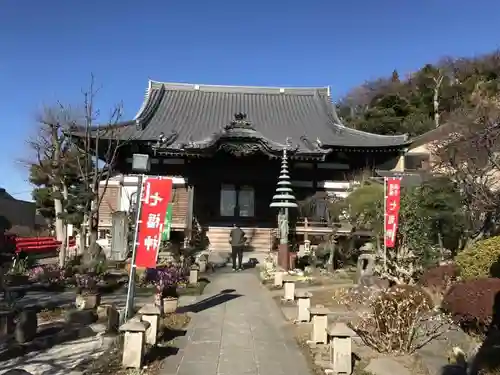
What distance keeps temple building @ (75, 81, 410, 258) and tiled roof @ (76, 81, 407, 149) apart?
0.09 meters

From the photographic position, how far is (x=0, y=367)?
692 cm

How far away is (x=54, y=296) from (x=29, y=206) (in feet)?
113

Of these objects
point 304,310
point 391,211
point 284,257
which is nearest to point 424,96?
point 284,257

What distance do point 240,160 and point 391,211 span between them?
11.9 m

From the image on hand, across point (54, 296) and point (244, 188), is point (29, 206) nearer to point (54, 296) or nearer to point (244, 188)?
point (244, 188)

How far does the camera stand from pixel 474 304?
833cm

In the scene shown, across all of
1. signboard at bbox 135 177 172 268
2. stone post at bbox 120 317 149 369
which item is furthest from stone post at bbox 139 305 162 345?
signboard at bbox 135 177 172 268

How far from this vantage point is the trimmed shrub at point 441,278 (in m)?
11.3

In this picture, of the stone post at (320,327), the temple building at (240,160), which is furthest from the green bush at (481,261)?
the temple building at (240,160)

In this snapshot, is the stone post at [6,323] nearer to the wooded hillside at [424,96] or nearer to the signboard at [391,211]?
the signboard at [391,211]

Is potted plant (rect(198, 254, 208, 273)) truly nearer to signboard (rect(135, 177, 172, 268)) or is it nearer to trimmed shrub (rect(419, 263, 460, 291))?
signboard (rect(135, 177, 172, 268))

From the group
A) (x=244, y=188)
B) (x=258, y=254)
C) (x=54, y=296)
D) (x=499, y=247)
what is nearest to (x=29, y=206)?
(x=244, y=188)

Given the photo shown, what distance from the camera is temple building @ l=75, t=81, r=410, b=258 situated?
23.0 meters

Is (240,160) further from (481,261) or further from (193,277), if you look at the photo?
(481,261)
